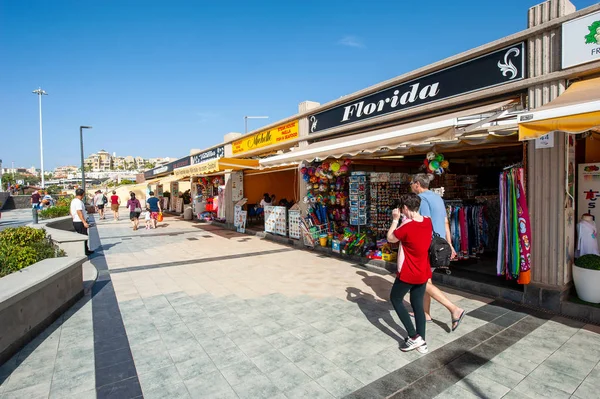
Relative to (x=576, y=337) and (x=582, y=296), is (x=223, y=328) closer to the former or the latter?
(x=576, y=337)

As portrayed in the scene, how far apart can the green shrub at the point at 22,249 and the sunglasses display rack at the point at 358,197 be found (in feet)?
19.8

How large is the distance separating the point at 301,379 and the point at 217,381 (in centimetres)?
79

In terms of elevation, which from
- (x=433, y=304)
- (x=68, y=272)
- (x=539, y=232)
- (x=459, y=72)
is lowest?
(x=433, y=304)

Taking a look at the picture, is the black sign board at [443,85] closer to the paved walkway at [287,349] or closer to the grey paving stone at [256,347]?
the paved walkway at [287,349]

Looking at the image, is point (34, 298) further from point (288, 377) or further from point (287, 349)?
point (288, 377)

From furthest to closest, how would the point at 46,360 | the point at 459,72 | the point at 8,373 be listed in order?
1. the point at 459,72
2. the point at 46,360
3. the point at 8,373

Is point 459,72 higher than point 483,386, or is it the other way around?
point 459,72

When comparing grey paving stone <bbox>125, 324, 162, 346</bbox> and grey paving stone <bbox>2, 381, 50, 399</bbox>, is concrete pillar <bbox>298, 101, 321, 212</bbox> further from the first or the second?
grey paving stone <bbox>2, 381, 50, 399</bbox>

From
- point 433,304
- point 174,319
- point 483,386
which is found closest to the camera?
point 483,386

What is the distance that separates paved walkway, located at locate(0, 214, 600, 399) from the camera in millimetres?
2932

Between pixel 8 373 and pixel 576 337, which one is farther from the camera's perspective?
pixel 576 337

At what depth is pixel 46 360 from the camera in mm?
3527

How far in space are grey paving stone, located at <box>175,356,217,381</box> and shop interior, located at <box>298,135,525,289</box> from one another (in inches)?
172

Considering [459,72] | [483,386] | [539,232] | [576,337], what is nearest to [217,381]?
[483,386]
